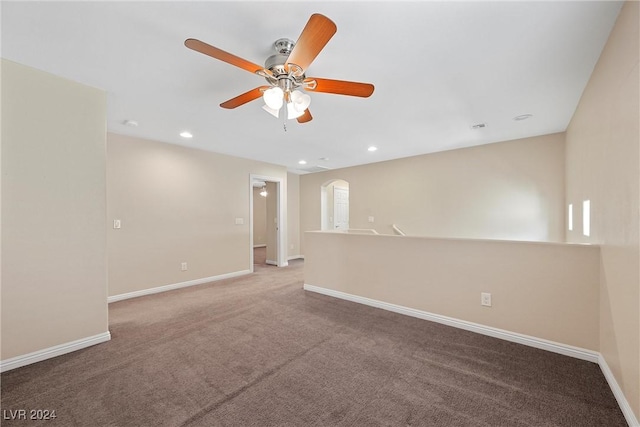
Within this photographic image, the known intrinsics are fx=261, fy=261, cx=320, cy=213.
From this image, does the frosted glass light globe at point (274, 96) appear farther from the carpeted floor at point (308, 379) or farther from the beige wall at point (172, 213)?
the beige wall at point (172, 213)

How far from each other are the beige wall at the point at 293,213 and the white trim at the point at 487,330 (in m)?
3.50

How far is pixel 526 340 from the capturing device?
2.41 meters

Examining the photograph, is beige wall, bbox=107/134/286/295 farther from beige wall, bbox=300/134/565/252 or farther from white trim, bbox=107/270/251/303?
Result: beige wall, bbox=300/134/565/252

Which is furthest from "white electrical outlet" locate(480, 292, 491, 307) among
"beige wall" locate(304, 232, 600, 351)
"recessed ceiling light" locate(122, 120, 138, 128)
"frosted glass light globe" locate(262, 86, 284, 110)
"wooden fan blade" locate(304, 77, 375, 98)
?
"recessed ceiling light" locate(122, 120, 138, 128)

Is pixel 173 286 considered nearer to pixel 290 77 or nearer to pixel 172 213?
pixel 172 213

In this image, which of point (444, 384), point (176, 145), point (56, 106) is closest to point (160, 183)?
point (176, 145)

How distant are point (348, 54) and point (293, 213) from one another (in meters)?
5.46

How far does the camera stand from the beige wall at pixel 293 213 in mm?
7062

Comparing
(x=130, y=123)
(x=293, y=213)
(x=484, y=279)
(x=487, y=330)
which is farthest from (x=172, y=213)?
(x=487, y=330)

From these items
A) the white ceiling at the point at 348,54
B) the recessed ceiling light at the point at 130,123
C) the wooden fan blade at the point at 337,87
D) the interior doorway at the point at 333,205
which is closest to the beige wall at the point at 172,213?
the recessed ceiling light at the point at 130,123

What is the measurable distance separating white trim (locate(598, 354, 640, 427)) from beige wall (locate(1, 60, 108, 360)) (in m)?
3.92

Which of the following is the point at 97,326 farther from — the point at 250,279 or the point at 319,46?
the point at 319,46

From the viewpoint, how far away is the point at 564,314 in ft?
7.41

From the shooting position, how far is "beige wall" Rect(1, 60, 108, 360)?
206 cm
